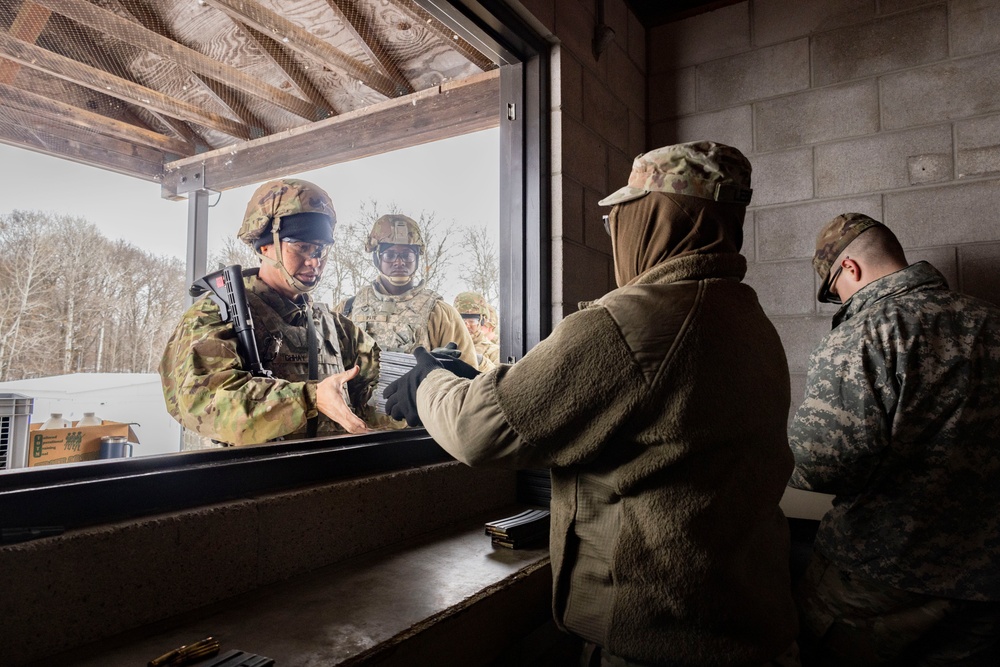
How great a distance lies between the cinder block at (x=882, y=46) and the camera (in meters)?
2.19

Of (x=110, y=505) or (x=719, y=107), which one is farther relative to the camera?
(x=719, y=107)

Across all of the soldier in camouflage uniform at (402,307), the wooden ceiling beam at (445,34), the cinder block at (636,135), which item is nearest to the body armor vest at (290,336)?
the soldier in camouflage uniform at (402,307)

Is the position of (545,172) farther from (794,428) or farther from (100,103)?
(100,103)

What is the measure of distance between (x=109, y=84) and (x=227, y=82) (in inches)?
12.0

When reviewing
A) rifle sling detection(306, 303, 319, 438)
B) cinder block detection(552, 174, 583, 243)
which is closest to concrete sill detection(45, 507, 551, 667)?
rifle sling detection(306, 303, 319, 438)

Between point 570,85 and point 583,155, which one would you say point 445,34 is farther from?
point 583,155

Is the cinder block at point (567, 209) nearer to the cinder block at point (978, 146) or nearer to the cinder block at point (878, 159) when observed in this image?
the cinder block at point (878, 159)

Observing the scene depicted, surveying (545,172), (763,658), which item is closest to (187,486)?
(763,658)

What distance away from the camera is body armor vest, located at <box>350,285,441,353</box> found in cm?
232

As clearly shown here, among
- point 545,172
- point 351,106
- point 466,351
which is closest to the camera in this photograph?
point 351,106

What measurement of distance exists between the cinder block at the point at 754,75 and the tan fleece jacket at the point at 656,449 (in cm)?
175

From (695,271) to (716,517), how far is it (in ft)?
1.39

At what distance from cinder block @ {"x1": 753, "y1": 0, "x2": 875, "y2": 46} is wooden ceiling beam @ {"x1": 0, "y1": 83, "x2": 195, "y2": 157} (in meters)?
2.28

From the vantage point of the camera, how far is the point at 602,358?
0.98 m
